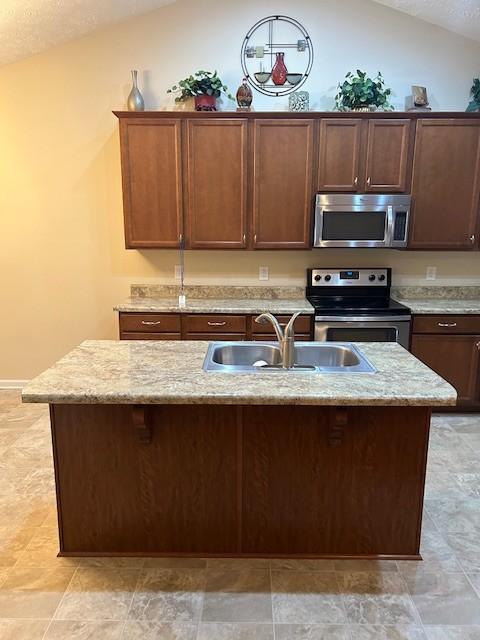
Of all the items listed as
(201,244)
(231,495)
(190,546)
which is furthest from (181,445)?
(201,244)

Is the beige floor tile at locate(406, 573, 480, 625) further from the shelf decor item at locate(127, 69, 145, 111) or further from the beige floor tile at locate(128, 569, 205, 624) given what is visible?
the shelf decor item at locate(127, 69, 145, 111)

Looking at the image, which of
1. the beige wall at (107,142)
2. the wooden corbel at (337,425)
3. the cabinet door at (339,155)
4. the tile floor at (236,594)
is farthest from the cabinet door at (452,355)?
the wooden corbel at (337,425)

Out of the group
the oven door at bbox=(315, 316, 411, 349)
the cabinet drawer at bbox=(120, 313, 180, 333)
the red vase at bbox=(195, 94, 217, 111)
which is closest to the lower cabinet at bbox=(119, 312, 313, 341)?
the cabinet drawer at bbox=(120, 313, 180, 333)

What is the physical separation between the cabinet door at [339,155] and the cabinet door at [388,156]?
0.31 feet

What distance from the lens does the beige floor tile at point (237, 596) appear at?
1.87 meters

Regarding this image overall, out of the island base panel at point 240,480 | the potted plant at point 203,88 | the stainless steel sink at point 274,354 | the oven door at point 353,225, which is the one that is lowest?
the island base panel at point 240,480

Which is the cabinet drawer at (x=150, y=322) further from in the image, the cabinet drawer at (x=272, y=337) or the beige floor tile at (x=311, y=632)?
the beige floor tile at (x=311, y=632)

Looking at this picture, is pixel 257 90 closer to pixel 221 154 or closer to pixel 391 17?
pixel 221 154

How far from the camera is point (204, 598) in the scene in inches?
76.9

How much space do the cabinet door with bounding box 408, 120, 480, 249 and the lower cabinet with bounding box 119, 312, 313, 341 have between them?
4.00 ft

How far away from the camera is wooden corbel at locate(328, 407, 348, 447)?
6.40 feet

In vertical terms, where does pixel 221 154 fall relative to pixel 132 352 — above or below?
above

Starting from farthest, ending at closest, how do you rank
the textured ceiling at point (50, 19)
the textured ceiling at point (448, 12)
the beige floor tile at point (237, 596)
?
1. the textured ceiling at point (448, 12)
2. the textured ceiling at point (50, 19)
3. the beige floor tile at point (237, 596)

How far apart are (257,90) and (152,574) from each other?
3.57m
